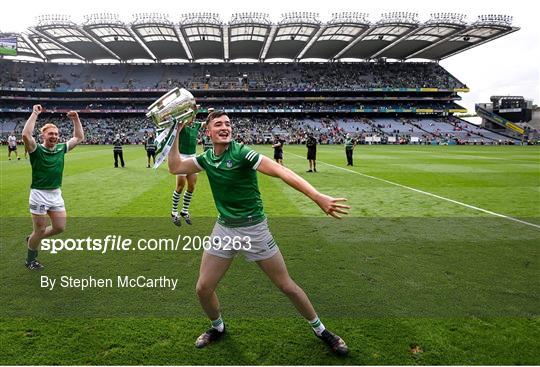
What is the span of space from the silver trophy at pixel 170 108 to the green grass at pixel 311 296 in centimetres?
216

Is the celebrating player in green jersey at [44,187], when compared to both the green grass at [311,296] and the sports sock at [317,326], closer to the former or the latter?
Answer: the green grass at [311,296]

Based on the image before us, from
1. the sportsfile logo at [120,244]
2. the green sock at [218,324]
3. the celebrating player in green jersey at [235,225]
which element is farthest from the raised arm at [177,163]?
the sportsfile logo at [120,244]

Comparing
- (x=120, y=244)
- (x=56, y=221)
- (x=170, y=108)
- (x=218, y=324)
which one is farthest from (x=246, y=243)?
(x=120, y=244)

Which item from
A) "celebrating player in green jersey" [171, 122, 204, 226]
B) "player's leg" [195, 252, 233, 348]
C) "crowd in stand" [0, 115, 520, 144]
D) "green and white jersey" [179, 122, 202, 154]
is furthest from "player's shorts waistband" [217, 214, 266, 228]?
"crowd in stand" [0, 115, 520, 144]

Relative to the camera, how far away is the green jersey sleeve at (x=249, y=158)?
3.53 metres

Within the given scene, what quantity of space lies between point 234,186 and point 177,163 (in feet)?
2.15

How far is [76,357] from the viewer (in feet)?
11.6

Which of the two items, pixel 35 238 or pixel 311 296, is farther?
pixel 35 238

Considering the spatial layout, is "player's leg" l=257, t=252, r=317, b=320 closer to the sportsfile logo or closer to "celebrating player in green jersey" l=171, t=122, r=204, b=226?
the sportsfile logo

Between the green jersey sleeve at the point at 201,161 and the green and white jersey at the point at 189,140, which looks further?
the green and white jersey at the point at 189,140

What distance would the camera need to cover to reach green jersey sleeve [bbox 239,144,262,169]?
3.53 m

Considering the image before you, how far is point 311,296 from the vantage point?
4.91 metres

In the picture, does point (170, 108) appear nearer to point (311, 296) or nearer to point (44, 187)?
point (311, 296)

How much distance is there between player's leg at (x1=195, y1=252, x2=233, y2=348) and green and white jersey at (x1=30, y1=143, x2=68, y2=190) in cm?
334
